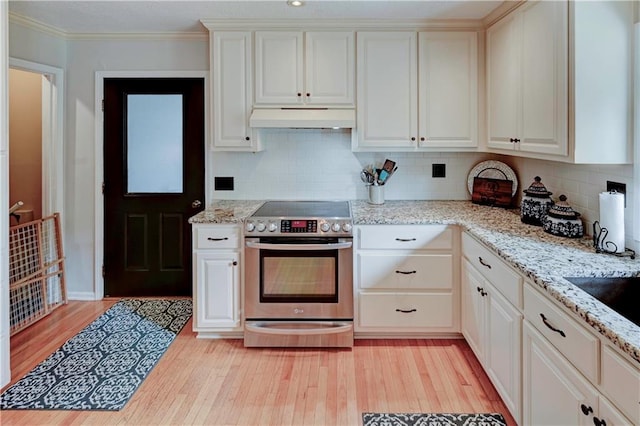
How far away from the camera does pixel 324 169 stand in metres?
3.79

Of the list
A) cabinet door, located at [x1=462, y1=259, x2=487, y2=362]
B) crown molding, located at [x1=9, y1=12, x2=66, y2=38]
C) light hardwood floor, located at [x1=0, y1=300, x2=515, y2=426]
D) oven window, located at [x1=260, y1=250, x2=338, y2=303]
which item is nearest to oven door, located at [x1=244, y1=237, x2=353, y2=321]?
oven window, located at [x1=260, y1=250, x2=338, y2=303]

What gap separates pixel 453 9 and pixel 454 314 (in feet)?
6.93

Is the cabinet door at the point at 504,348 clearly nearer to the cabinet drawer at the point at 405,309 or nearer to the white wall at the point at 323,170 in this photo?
the cabinet drawer at the point at 405,309

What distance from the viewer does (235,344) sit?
309cm

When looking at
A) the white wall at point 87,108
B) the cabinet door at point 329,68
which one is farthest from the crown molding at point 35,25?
the cabinet door at point 329,68

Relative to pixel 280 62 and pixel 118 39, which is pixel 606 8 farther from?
pixel 118 39

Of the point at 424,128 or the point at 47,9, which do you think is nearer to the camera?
the point at 47,9

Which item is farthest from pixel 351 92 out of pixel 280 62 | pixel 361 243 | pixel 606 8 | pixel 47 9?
pixel 47 9

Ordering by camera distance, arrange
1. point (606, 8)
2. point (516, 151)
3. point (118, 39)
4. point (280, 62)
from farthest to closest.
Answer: point (118, 39) → point (280, 62) → point (516, 151) → point (606, 8)

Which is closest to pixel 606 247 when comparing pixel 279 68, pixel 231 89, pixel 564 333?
pixel 564 333

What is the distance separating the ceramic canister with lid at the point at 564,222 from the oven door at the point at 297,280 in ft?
3.90

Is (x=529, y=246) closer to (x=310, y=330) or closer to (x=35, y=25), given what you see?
(x=310, y=330)

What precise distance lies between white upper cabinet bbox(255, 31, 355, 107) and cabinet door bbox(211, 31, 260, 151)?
0.31 feet

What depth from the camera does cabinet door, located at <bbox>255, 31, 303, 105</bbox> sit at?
3.39 m
